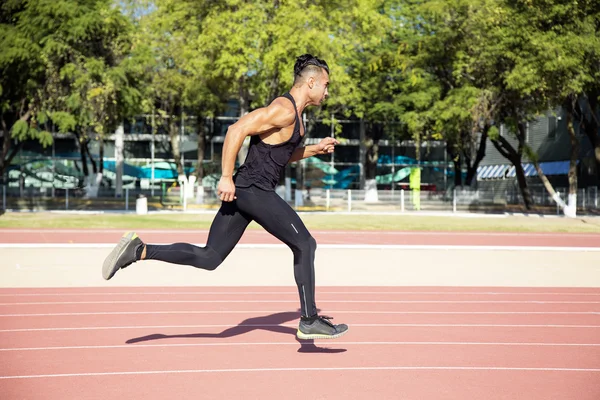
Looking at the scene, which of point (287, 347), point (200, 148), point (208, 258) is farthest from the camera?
point (200, 148)

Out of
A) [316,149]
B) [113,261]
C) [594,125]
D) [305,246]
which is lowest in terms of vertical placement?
[113,261]

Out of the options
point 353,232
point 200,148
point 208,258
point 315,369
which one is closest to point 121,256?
point 208,258

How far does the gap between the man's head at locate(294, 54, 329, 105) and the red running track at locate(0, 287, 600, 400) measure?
2.08m

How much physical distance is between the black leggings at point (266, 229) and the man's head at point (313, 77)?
2.75ft

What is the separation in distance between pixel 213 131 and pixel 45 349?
190 ft

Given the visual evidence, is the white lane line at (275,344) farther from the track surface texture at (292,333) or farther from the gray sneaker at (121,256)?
the gray sneaker at (121,256)

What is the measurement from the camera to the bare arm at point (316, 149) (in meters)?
7.41

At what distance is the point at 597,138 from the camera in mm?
42062

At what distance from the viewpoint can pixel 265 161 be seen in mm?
7109

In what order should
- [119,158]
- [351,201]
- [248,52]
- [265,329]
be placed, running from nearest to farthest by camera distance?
[265,329], [248,52], [351,201], [119,158]

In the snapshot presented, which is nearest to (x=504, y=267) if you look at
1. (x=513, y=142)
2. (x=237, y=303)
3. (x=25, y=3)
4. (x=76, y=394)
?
(x=237, y=303)

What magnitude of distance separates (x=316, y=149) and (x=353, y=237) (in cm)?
1883

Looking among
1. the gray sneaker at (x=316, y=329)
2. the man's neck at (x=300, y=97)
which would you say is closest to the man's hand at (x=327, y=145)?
the man's neck at (x=300, y=97)

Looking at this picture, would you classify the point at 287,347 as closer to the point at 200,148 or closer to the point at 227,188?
the point at 227,188
